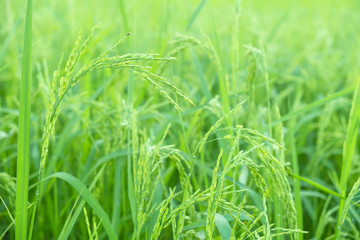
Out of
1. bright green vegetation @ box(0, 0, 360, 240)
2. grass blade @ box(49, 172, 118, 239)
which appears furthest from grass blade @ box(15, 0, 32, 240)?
grass blade @ box(49, 172, 118, 239)

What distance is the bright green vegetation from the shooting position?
3.28 ft

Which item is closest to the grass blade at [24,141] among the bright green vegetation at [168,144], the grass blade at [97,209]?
the bright green vegetation at [168,144]

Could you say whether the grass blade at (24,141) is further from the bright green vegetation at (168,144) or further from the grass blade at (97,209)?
the grass blade at (97,209)

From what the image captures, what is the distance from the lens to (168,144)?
5.79 feet

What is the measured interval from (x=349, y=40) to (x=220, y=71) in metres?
2.83

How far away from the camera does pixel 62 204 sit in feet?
5.60

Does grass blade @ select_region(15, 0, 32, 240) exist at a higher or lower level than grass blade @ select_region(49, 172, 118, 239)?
higher

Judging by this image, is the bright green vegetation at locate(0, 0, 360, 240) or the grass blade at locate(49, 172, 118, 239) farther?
the grass blade at locate(49, 172, 118, 239)

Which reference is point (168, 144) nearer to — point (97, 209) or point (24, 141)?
point (97, 209)

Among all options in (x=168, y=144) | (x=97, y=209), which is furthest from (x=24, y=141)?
(x=168, y=144)

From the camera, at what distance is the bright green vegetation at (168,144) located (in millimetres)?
1001

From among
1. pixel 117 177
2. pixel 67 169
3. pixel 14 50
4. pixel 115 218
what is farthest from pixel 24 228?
pixel 14 50

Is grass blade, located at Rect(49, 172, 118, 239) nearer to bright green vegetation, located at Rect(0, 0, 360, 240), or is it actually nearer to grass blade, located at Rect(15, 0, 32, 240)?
bright green vegetation, located at Rect(0, 0, 360, 240)

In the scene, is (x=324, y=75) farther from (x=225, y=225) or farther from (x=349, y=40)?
(x=225, y=225)
